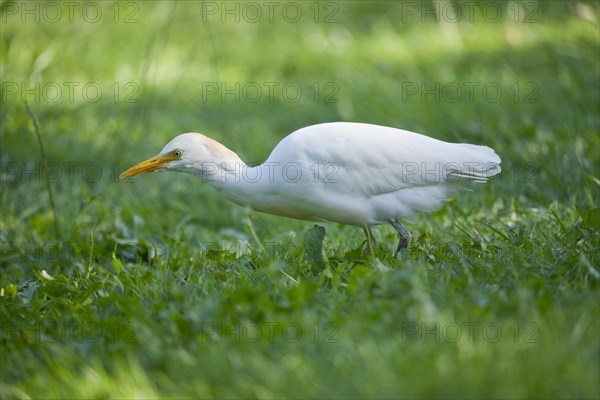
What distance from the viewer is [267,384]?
8.15 feet

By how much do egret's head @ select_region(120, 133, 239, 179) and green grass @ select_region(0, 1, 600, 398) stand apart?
44 cm

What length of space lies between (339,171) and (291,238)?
0.42m

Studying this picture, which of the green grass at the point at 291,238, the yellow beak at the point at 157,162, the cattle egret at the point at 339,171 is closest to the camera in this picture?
the green grass at the point at 291,238

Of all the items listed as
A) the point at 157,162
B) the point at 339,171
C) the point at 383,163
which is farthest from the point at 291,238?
the point at 157,162

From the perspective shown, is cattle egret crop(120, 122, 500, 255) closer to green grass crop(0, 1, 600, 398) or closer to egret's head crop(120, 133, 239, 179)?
egret's head crop(120, 133, 239, 179)

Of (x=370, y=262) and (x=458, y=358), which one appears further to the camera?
(x=370, y=262)

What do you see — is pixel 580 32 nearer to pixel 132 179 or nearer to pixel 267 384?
pixel 132 179

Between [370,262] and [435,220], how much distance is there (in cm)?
121

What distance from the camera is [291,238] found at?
3.99m

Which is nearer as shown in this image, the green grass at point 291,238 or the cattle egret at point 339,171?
the green grass at point 291,238

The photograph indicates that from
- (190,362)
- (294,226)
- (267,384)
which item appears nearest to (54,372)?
(190,362)

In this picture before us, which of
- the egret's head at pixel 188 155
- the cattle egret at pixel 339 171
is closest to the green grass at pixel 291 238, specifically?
the cattle egret at pixel 339 171

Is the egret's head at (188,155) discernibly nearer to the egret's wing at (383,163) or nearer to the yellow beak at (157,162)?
the yellow beak at (157,162)

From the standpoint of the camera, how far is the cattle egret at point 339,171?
3.78 meters
